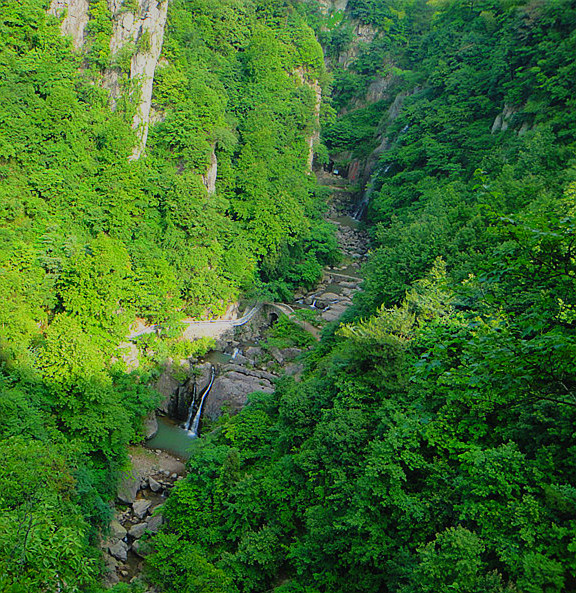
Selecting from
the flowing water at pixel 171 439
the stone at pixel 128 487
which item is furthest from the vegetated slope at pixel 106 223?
the flowing water at pixel 171 439

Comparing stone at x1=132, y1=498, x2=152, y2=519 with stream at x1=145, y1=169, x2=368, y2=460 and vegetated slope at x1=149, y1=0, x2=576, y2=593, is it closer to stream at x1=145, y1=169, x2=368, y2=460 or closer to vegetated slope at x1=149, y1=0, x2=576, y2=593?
stream at x1=145, y1=169, x2=368, y2=460

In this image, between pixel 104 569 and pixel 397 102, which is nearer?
pixel 104 569

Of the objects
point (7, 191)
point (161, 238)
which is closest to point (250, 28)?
point (161, 238)

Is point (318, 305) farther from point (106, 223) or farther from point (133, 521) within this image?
point (133, 521)

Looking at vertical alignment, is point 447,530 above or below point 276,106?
below

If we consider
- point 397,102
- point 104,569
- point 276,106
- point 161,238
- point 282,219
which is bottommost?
point 104,569

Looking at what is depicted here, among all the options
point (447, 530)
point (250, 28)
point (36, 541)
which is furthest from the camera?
point (250, 28)

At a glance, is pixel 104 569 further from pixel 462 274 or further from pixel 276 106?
pixel 276 106

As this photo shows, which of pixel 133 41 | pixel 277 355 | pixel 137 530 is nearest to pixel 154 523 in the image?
pixel 137 530
